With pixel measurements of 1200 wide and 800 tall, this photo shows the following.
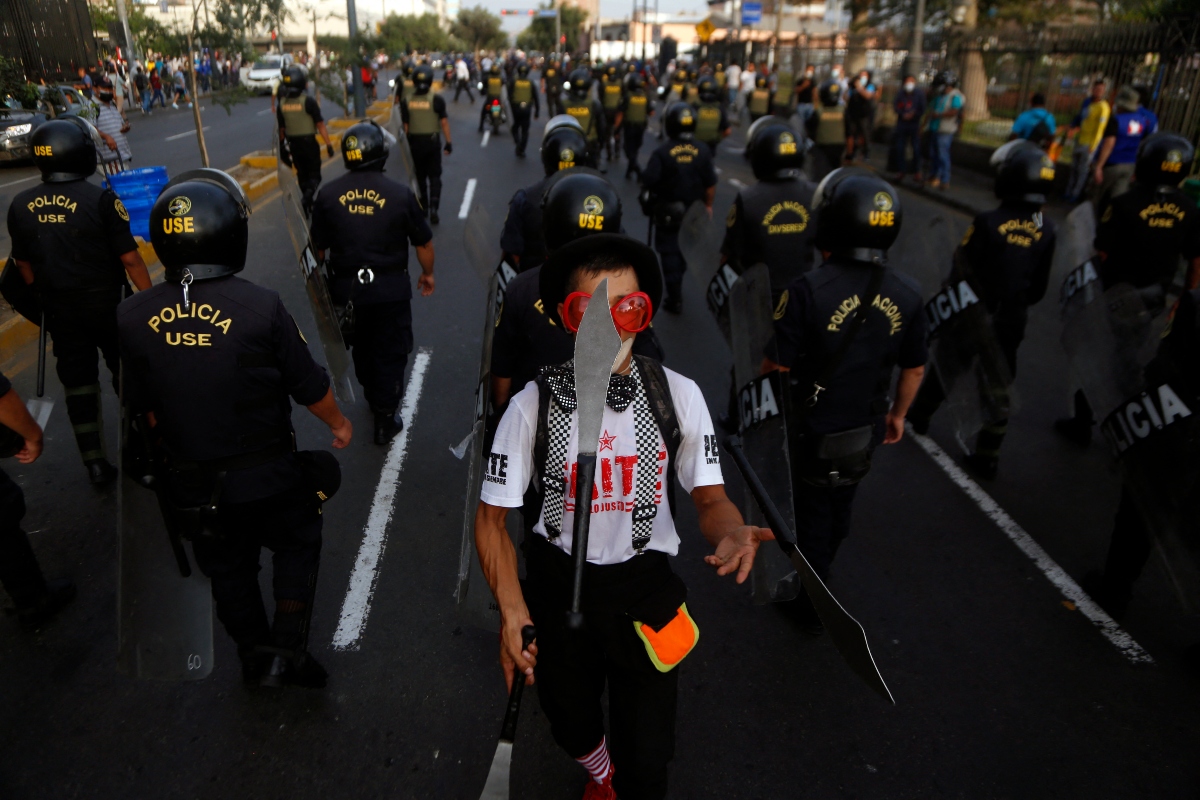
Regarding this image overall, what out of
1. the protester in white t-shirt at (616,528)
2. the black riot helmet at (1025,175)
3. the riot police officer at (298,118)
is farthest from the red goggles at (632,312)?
the riot police officer at (298,118)

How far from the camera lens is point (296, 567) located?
2979 millimetres

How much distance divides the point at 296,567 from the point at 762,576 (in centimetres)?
177

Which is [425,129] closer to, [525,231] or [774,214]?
A: [774,214]

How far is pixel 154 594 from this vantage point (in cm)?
285

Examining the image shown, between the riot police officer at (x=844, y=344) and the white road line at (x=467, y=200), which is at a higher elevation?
the riot police officer at (x=844, y=344)

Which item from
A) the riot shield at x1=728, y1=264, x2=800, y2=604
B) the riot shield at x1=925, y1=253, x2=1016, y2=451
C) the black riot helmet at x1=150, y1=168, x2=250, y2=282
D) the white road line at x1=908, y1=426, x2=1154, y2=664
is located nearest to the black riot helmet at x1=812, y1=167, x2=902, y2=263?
the riot shield at x1=728, y1=264, x2=800, y2=604

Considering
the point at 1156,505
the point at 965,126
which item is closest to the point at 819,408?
the point at 1156,505

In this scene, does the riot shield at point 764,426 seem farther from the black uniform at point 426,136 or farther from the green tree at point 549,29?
the green tree at point 549,29

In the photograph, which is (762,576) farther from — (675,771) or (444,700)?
(444,700)

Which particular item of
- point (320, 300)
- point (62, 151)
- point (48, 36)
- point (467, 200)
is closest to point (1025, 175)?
point (320, 300)

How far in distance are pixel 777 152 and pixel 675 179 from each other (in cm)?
225

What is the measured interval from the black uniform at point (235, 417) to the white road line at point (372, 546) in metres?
0.51

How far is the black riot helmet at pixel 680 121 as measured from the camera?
24.1 feet

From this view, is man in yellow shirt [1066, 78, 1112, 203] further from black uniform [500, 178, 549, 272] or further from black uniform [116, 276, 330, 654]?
black uniform [116, 276, 330, 654]
